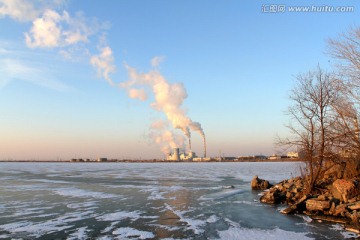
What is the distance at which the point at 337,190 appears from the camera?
1667cm

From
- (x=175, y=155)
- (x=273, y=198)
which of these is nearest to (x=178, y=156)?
(x=175, y=155)

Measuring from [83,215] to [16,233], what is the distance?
358 centimetres

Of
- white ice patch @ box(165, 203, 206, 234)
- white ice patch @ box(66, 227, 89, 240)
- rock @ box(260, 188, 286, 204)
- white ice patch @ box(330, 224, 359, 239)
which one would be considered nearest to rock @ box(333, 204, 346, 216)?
white ice patch @ box(330, 224, 359, 239)

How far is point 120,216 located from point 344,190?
11.3 meters

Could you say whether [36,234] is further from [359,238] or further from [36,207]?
[359,238]

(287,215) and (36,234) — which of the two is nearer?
(36,234)

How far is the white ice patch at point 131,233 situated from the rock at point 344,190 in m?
10.4

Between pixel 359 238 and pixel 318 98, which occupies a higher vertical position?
pixel 318 98

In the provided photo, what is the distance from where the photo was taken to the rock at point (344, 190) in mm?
15883

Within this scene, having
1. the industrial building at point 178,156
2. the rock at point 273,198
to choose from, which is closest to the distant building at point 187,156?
the industrial building at point 178,156

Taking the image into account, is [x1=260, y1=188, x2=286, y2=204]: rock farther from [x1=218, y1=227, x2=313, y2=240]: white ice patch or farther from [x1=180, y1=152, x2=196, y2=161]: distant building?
[x1=180, y1=152, x2=196, y2=161]: distant building

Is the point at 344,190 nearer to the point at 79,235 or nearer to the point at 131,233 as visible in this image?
the point at 131,233

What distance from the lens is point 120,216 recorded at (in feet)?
46.9

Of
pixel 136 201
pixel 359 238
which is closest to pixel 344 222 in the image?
pixel 359 238
